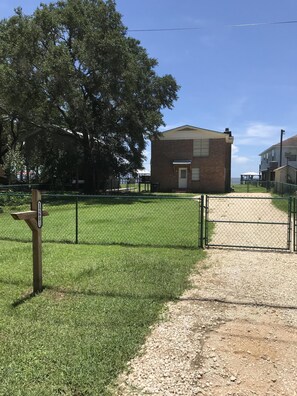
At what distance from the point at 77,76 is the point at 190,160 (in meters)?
16.9

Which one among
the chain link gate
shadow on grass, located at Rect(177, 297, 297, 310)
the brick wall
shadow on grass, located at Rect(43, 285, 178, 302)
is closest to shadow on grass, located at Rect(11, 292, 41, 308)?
shadow on grass, located at Rect(43, 285, 178, 302)

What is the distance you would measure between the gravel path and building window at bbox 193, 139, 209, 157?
105 ft

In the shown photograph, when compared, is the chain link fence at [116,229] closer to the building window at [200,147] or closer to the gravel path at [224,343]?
the gravel path at [224,343]

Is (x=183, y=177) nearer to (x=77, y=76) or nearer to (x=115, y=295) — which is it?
(x=77, y=76)

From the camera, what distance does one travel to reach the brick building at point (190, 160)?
37344 mm

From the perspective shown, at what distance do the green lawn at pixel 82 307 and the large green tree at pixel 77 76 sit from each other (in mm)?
16204

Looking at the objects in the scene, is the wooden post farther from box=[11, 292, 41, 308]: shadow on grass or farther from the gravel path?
the gravel path

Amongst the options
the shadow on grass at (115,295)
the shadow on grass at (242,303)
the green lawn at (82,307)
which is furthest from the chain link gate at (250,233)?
the shadow on grass at (115,295)

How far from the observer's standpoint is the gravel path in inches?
122

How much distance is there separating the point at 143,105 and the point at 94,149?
16.6 ft

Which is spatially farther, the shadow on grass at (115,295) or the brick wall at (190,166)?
the brick wall at (190,166)

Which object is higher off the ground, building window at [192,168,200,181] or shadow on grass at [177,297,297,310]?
building window at [192,168,200,181]

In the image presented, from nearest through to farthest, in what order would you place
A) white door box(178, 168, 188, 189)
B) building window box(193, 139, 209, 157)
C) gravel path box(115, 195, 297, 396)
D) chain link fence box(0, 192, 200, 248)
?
gravel path box(115, 195, 297, 396) → chain link fence box(0, 192, 200, 248) → building window box(193, 139, 209, 157) → white door box(178, 168, 188, 189)

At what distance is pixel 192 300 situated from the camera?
518 centimetres
